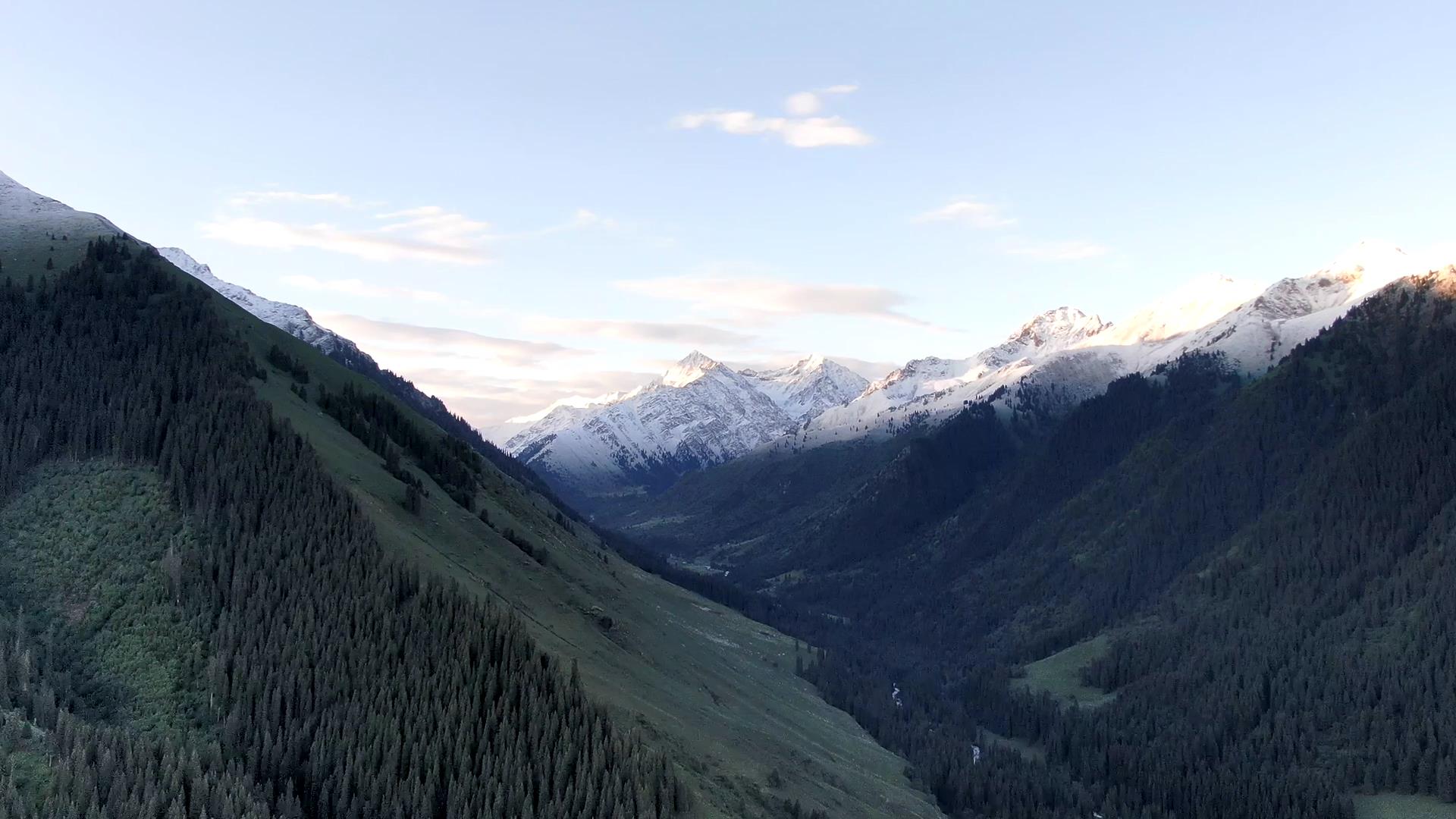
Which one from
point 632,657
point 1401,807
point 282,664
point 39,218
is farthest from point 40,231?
point 1401,807

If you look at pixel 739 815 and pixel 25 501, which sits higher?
pixel 25 501

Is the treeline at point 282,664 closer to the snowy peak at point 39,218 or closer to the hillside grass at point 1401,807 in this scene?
the snowy peak at point 39,218

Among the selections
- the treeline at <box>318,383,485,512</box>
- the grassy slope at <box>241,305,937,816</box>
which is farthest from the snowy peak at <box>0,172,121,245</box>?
the treeline at <box>318,383,485,512</box>

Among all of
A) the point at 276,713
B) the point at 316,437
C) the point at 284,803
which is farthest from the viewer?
the point at 316,437

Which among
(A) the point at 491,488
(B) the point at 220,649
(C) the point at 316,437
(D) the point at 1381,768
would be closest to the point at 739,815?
(B) the point at 220,649

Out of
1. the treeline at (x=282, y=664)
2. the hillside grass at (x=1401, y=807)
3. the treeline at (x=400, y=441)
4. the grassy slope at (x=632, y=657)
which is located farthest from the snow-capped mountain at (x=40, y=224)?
the hillside grass at (x=1401, y=807)

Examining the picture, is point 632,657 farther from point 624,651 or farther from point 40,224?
point 40,224

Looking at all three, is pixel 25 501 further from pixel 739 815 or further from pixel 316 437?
pixel 739 815
